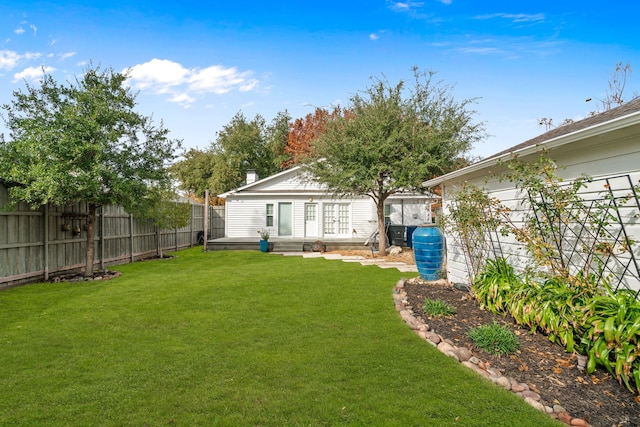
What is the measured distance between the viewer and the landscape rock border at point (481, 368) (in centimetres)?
260

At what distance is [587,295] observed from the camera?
11.7 ft

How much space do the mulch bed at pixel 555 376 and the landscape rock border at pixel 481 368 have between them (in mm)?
64

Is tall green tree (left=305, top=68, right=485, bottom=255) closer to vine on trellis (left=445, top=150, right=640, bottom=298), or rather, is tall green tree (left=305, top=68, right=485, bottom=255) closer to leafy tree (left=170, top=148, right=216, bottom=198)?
vine on trellis (left=445, top=150, right=640, bottom=298)

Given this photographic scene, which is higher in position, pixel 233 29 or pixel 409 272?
pixel 233 29

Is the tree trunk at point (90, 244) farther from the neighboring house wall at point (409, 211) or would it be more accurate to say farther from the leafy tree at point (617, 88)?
the leafy tree at point (617, 88)

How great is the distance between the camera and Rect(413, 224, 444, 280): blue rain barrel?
730 centimetres

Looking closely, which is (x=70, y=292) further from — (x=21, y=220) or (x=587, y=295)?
(x=587, y=295)

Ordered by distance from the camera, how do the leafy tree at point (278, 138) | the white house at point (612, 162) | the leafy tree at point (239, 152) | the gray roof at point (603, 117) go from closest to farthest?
the white house at point (612, 162) → the gray roof at point (603, 117) → the leafy tree at point (239, 152) → the leafy tree at point (278, 138)

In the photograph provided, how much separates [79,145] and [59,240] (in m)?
2.68

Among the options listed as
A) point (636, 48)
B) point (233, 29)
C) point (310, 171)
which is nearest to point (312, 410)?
point (310, 171)

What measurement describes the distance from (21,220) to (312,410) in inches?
317

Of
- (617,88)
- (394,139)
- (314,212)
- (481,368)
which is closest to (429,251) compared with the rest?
(481,368)

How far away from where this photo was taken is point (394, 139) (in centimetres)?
1093

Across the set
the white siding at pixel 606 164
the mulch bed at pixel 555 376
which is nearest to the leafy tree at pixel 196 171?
the mulch bed at pixel 555 376
